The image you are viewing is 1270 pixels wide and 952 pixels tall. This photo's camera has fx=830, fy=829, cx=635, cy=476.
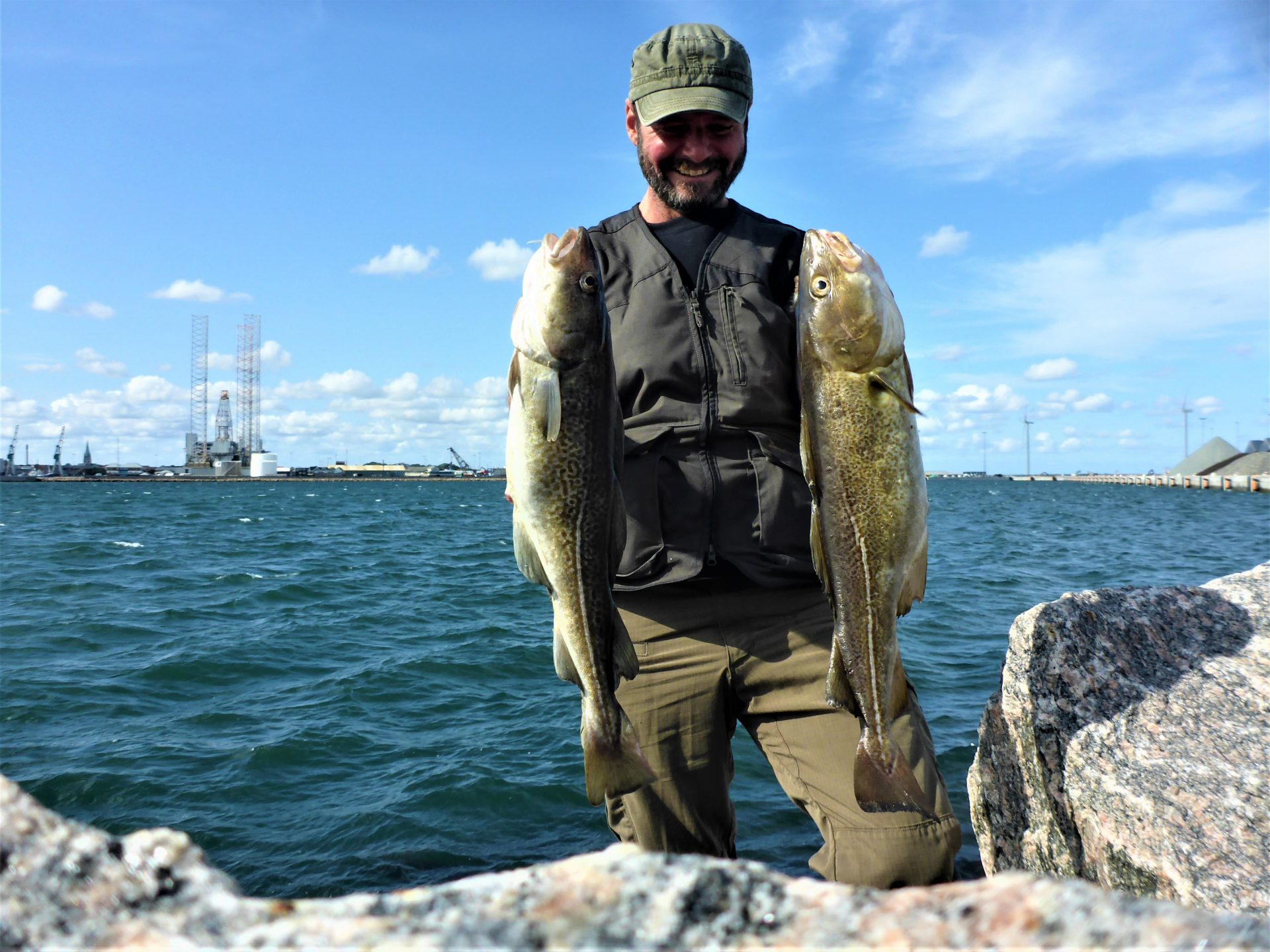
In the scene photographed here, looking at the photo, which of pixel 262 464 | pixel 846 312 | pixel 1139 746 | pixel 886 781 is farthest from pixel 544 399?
pixel 262 464

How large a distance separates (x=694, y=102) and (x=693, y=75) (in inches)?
5.0

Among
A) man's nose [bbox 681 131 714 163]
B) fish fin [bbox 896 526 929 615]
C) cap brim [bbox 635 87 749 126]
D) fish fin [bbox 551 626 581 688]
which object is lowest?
fish fin [bbox 551 626 581 688]

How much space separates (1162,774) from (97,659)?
585 inches

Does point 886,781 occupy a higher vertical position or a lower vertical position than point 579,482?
lower

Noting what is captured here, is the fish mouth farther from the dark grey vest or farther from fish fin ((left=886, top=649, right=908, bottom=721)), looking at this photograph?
fish fin ((left=886, top=649, right=908, bottom=721))

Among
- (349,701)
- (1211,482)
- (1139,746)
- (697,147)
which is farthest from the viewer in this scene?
(1211,482)

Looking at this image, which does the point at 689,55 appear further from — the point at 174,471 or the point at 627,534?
the point at 174,471

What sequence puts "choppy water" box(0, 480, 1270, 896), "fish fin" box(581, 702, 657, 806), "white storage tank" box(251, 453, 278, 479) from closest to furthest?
1. "fish fin" box(581, 702, 657, 806)
2. "choppy water" box(0, 480, 1270, 896)
3. "white storage tank" box(251, 453, 278, 479)

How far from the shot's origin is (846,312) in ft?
10.8

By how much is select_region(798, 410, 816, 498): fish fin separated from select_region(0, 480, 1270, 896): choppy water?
434 centimetres

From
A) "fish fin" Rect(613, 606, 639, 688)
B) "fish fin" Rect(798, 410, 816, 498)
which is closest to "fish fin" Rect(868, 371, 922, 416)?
"fish fin" Rect(798, 410, 816, 498)

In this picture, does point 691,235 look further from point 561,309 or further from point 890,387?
point 890,387

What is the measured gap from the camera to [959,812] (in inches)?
284

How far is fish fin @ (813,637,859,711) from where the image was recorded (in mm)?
3373
